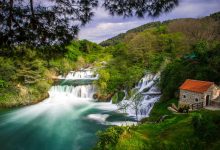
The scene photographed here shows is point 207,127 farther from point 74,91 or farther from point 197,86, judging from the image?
point 74,91

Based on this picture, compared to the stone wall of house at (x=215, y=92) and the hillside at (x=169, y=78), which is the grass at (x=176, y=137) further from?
the stone wall of house at (x=215, y=92)

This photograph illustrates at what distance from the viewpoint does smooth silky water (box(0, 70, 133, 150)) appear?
1919 cm

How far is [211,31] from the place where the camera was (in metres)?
42.0

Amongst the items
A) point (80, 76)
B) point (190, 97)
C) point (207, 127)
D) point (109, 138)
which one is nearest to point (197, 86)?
point (190, 97)

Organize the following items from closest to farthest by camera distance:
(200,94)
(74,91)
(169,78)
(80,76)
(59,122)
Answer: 1. (200,94)
2. (59,122)
3. (169,78)
4. (74,91)
5. (80,76)

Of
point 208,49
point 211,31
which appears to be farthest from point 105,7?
point 211,31

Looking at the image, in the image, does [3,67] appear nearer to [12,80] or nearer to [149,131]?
[12,80]

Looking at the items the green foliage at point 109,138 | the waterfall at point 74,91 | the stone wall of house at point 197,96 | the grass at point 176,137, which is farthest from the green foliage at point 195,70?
the green foliage at point 109,138

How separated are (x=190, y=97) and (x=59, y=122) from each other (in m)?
11.0

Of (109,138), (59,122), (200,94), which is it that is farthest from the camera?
(59,122)

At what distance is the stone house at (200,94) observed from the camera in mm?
20422

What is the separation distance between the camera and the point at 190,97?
21359 mm

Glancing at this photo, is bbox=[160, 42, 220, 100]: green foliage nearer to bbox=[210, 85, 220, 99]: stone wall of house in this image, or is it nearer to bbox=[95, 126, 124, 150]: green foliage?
bbox=[210, 85, 220, 99]: stone wall of house

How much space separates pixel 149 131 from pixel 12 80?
923 inches
